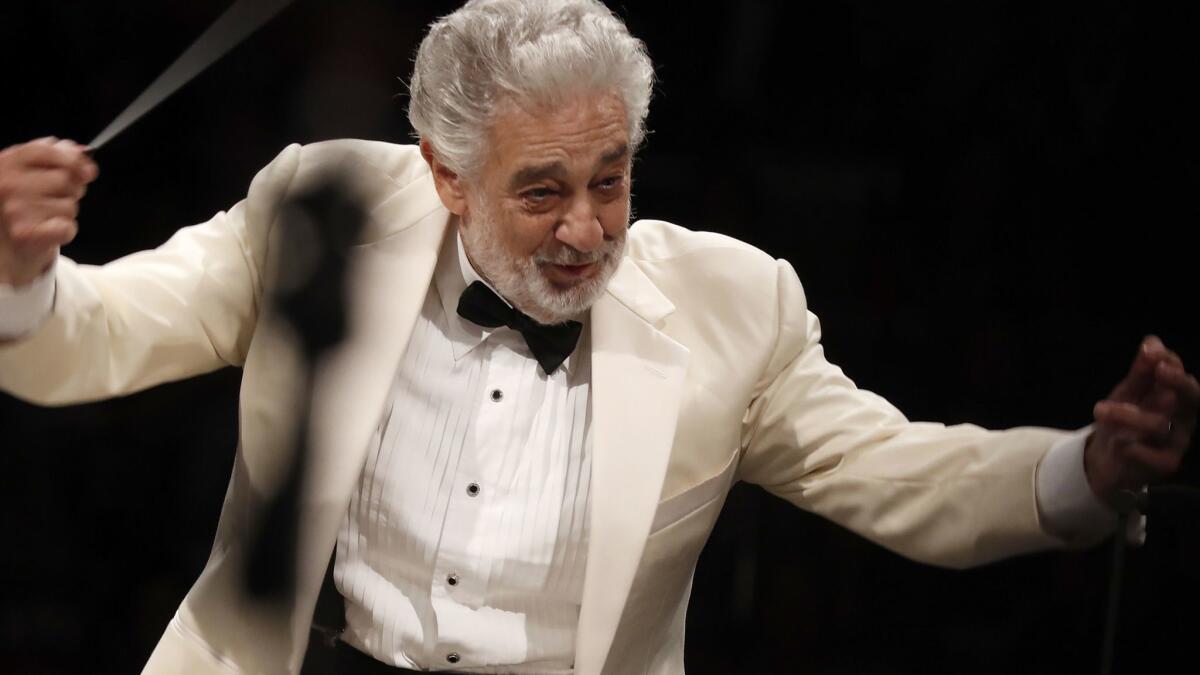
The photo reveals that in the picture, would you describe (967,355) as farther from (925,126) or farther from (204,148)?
(204,148)

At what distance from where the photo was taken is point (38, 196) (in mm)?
1513

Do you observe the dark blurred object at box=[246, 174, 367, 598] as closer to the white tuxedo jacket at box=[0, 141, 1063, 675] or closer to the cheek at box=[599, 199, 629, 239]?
the white tuxedo jacket at box=[0, 141, 1063, 675]

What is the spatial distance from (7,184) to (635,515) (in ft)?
2.72

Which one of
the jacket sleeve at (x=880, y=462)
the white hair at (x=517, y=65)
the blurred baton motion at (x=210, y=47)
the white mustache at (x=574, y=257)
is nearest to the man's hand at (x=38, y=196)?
the blurred baton motion at (x=210, y=47)

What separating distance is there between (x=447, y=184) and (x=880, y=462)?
0.66 meters

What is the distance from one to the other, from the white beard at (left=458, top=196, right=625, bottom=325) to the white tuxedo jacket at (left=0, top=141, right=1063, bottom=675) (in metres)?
0.08

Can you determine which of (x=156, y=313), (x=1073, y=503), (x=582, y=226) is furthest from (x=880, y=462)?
(x=156, y=313)

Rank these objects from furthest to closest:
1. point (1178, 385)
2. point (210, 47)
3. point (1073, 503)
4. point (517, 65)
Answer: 1. point (210, 47)
2. point (517, 65)
3. point (1073, 503)
4. point (1178, 385)

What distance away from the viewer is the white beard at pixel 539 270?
5.82 feet

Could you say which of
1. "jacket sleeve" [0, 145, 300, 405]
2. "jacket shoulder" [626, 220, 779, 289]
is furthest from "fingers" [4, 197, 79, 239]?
"jacket shoulder" [626, 220, 779, 289]

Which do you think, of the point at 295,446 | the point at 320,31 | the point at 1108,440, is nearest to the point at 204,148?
the point at 320,31

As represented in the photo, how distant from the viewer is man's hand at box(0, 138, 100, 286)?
4.93 feet

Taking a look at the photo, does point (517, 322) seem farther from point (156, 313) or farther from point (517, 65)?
point (156, 313)

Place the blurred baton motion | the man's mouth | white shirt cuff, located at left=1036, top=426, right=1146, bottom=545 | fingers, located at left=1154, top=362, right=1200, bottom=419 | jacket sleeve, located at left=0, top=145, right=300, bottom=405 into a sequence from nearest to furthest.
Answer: fingers, located at left=1154, top=362, right=1200, bottom=419 → white shirt cuff, located at left=1036, top=426, right=1146, bottom=545 → jacket sleeve, located at left=0, top=145, right=300, bottom=405 → the man's mouth → the blurred baton motion
